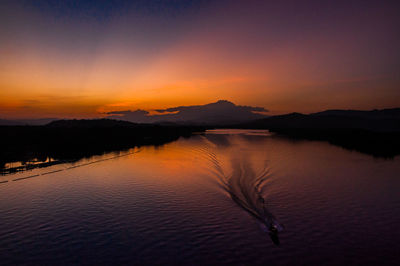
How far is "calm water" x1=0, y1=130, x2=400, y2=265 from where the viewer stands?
376 inches

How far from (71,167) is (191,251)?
23.6 meters

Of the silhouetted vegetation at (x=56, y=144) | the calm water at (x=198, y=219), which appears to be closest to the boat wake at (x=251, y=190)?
the calm water at (x=198, y=219)

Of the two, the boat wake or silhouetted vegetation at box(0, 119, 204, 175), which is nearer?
the boat wake

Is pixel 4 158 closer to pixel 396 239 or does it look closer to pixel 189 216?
pixel 189 216

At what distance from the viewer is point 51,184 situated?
20.0m

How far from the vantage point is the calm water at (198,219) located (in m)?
9.55

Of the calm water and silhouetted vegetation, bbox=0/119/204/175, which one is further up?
silhouetted vegetation, bbox=0/119/204/175

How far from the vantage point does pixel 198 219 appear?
1304 centimetres

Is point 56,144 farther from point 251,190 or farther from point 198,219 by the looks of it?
point 198,219

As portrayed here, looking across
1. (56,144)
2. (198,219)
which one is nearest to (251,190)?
(198,219)

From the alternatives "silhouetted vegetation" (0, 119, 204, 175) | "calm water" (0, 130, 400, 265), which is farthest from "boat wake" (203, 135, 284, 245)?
"silhouetted vegetation" (0, 119, 204, 175)

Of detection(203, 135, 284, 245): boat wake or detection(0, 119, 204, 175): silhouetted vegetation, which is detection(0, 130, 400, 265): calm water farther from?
detection(0, 119, 204, 175): silhouetted vegetation

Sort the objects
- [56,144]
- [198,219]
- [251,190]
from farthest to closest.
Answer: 1. [56,144]
2. [251,190]
3. [198,219]

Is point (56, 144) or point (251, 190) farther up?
point (56, 144)
